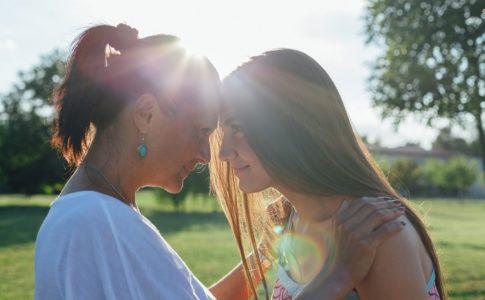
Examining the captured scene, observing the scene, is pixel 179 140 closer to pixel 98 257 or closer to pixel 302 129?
pixel 302 129

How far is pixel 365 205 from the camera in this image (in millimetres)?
2359

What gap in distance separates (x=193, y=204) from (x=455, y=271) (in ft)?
94.7

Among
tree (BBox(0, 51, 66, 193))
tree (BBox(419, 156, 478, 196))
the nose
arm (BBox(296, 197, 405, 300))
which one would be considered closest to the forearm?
the nose

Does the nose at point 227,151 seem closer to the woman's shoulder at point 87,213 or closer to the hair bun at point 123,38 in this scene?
the hair bun at point 123,38

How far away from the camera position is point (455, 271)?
13.1 metres

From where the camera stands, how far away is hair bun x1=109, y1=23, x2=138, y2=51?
2.32m

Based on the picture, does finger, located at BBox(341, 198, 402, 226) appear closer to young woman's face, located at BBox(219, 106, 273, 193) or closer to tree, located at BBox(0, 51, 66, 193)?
young woman's face, located at BBox(219, 106, 273, 193)

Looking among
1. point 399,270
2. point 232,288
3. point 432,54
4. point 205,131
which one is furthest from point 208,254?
point 399,270

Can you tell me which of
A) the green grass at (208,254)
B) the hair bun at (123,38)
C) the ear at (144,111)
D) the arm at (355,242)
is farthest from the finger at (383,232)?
the green grass at (208,254)

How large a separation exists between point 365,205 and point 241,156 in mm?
795

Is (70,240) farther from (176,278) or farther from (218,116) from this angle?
(218,116)

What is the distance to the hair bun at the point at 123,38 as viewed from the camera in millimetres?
2324

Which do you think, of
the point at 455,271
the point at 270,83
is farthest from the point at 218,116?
the point at 455,271

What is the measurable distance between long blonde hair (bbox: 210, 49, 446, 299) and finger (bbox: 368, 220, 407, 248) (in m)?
0.21
